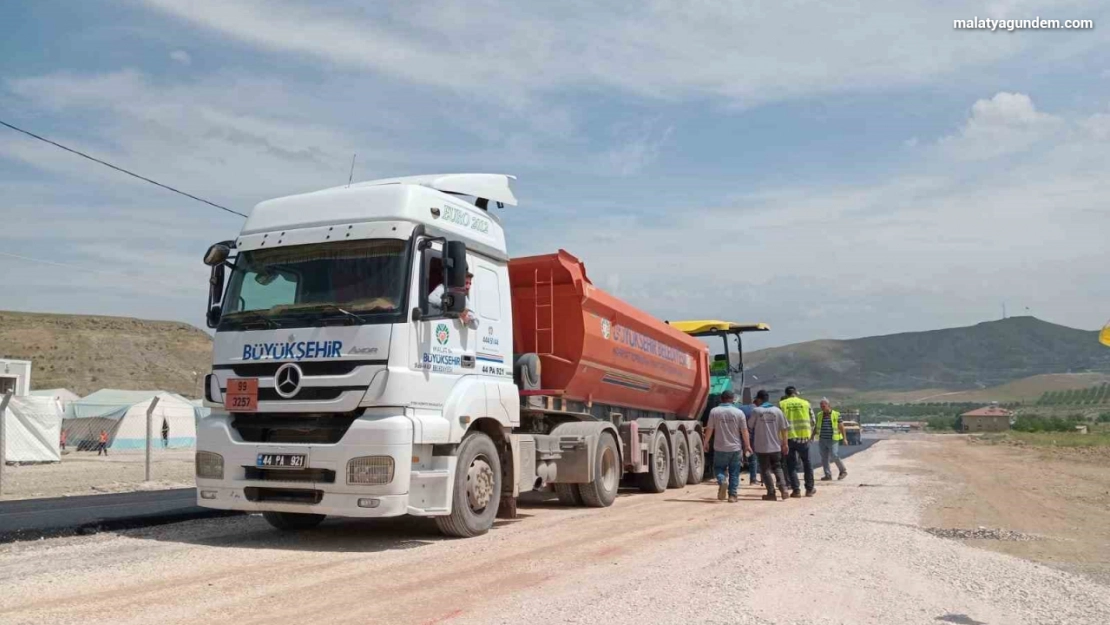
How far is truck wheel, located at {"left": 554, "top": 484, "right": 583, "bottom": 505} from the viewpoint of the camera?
11.1 m

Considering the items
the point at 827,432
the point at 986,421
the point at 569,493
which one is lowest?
the point at 986,421

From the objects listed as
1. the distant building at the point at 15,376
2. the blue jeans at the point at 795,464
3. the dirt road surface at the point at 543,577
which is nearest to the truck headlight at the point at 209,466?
the dirt road surface at the point at 543,577

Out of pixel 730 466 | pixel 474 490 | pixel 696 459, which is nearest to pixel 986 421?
pixel 696 459

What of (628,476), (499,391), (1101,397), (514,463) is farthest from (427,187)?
(1101,397)

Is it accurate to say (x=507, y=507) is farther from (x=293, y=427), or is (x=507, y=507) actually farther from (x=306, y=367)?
(x=306, y=367)

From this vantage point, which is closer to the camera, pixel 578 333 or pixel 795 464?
pixel 578 333

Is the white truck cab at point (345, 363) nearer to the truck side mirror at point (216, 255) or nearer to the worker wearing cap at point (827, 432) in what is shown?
the truck side mirror at point (216, 255)

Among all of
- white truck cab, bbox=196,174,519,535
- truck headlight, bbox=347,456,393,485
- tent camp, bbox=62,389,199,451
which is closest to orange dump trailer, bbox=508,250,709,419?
white truck cab, bbox=196,174,519,535

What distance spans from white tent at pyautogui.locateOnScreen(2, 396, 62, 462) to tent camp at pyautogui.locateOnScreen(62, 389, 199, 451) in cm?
930

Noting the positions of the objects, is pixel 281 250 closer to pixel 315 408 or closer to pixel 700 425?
pixel 315 408

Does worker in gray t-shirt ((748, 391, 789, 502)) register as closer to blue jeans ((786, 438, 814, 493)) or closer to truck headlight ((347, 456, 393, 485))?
blue jeans ((786, 438, 814, 493))

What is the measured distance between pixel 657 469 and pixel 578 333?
12.5ft

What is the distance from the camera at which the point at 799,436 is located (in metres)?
14.0

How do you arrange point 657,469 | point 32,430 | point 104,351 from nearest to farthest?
1. point 657,469
2. point 32,430
3. point 104,351
